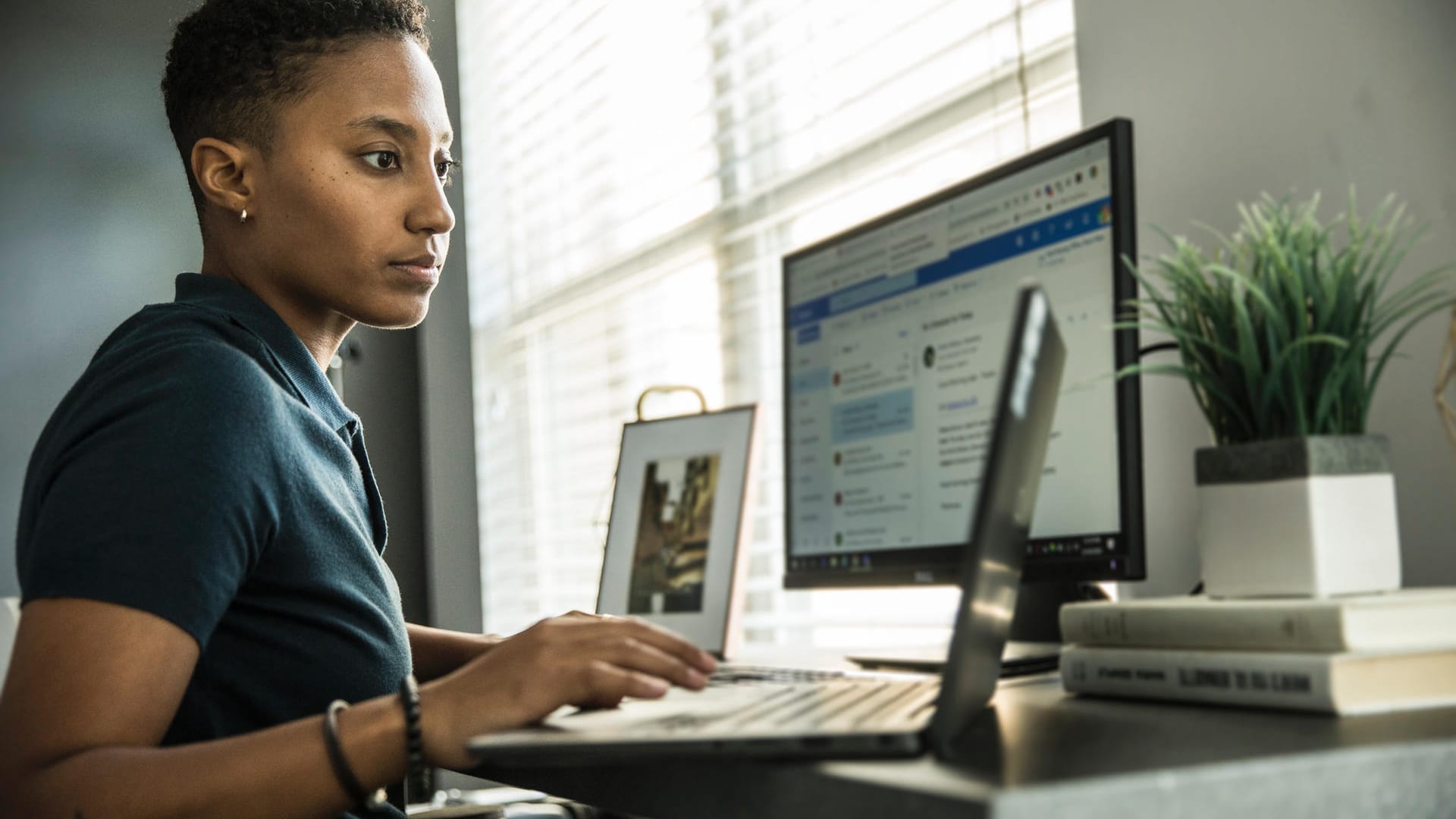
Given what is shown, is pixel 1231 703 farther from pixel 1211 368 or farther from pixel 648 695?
pixel 648 695

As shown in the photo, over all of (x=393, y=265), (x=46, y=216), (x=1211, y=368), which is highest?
(x=46, y=216)

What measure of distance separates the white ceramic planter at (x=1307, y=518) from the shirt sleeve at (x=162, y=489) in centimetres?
63

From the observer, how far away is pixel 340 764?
2.35ft

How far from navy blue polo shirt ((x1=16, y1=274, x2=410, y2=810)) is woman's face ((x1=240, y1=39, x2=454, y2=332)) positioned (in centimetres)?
11

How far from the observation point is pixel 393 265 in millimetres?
1140

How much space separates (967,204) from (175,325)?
0.70 metres

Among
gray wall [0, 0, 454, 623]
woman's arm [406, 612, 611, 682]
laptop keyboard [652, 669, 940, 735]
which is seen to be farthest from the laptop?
gray wall [0, 0, 454, 623]

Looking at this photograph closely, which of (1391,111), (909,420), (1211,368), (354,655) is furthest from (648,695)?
(1391,111)

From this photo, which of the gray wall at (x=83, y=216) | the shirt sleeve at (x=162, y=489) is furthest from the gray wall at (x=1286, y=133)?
the gray wall at (x=83, y=216)

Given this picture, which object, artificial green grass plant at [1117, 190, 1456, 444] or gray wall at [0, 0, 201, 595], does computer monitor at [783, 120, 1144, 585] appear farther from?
gray wall at [0, 0, 201, 595]

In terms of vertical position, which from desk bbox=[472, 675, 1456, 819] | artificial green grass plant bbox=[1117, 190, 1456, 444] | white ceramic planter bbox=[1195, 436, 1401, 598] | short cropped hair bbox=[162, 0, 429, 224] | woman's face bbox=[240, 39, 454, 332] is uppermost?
short cropped hair bbox=[162, 0, 429, 224]

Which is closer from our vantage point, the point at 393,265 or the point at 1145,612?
the point at 1145,612

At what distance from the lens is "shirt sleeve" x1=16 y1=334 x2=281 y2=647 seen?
2.39 feet

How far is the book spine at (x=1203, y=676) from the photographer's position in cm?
64
